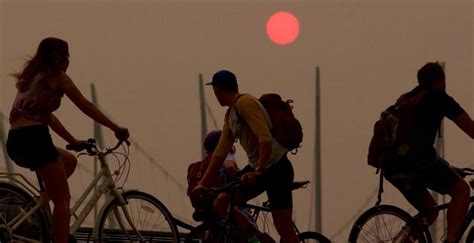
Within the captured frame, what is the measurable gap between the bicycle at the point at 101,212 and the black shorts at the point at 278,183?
75 centimetres

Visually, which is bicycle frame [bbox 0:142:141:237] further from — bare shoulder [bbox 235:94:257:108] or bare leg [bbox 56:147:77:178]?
bare shoulder [bbox 235:94:257:108]

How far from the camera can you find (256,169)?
483 cm

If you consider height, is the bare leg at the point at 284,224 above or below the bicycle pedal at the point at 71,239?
above

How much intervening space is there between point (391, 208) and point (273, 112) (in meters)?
1.13

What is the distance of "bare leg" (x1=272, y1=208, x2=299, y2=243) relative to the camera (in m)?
4.91

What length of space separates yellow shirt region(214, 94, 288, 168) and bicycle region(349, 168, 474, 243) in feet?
3.09

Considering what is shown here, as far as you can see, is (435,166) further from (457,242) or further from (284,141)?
(284,141)

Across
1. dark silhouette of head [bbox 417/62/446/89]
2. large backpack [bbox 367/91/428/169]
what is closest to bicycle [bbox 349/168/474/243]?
large backpack [bbox 367/91/428/169]

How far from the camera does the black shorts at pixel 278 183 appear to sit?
4.87 metres

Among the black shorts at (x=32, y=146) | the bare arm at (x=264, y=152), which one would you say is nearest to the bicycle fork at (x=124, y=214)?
the black shorts at (x=32, y=146)

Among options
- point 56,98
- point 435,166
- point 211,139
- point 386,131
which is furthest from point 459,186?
point 56,98

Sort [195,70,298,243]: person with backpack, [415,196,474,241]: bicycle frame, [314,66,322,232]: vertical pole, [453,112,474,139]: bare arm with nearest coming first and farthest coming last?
[195,70,298,243]: person with backpack
[453,112,474,139]: bare arm
[415,196,474,241]: bicycle frame
[314,66,322,232]: vertical pole

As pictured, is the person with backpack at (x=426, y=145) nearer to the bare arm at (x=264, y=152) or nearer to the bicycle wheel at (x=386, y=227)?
the bicycle wheel at (x=386, y=227)

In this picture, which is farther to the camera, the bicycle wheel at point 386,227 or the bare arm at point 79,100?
the bicycle wheel at point 386,227
